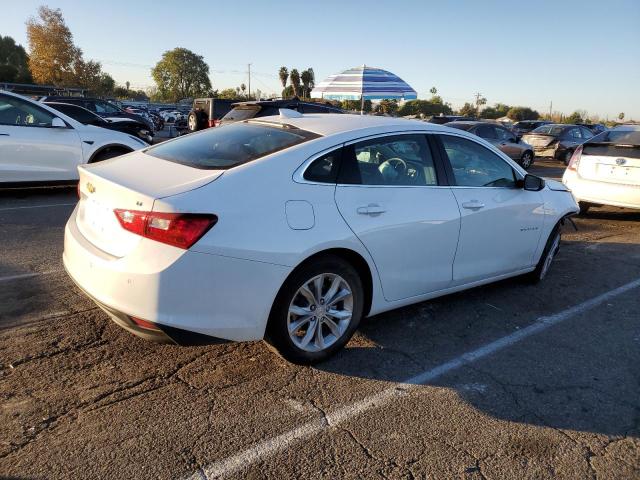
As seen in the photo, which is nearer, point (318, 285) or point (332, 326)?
point (318, 285)

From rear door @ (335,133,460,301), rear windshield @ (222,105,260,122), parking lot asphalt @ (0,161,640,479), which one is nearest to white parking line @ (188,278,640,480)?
parking lot asphalt @ (0,161,640,479)

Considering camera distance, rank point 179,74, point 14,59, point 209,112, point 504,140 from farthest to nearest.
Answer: point 179,74
point 14,59
point 504,140
point 209,112

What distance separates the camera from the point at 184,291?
2.75m

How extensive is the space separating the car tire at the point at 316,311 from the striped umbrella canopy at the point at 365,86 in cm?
982

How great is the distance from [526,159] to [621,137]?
8.86 meters

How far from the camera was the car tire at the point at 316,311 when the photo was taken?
3.09 m

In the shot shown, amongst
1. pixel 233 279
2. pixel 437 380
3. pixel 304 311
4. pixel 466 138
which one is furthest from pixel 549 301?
pixel 233 279

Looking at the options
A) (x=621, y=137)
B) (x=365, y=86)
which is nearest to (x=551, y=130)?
(x=365, y=86)

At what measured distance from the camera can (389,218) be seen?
3512mm

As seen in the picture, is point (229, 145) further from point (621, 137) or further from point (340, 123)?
point (621, 137)

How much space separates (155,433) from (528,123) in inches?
1157

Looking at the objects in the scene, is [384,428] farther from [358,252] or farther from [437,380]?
[358,252]

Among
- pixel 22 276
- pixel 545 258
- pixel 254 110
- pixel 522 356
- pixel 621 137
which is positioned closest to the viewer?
pixel 522 356

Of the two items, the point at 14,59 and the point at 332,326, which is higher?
the point at 14,59
